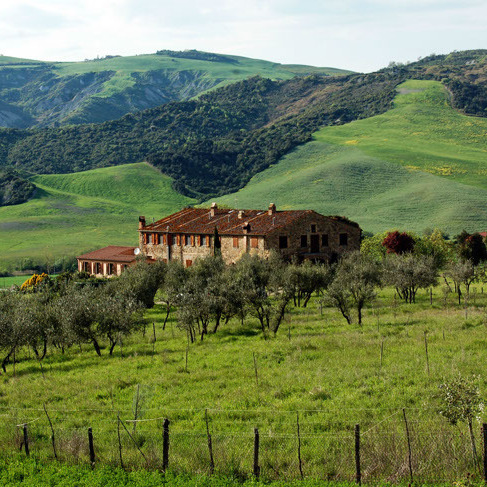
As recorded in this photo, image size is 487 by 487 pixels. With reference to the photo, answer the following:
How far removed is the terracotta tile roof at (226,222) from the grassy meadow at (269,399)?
1241 inches

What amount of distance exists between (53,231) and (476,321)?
132779 millimetres

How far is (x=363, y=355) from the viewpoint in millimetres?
31141

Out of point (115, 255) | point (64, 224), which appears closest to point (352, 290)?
point (115, 255)

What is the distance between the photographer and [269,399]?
79.7 ft

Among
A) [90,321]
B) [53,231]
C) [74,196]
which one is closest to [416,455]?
[90,321]

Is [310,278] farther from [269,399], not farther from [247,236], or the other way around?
[269,399]

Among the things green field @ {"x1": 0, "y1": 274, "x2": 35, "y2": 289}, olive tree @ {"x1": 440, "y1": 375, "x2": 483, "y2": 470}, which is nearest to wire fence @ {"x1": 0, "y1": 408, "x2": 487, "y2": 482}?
olive tree @ {"x1": 440, "y1": 375, "x2": 483, "y2": 470}

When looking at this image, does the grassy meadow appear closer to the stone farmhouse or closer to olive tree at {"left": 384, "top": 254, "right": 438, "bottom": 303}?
olive tree at {"left": 384, "top": 254, "right": 438, "bottom": 303}

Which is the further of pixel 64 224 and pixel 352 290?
pixel 64 224

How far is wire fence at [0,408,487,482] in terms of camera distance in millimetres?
17000

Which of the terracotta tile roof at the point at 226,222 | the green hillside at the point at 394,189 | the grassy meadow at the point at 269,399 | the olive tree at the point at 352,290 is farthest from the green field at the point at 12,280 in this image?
the olive tree at the point at 352,290

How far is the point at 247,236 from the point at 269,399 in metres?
48.1

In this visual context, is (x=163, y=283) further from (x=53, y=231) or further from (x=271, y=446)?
(x=53, y=231)

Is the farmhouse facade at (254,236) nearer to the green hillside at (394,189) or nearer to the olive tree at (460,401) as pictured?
the olive tree at (460,401)
